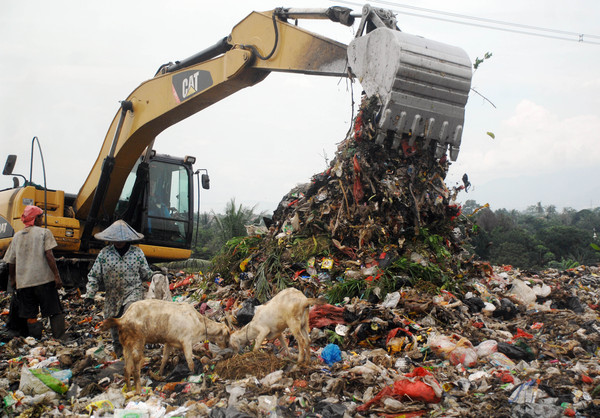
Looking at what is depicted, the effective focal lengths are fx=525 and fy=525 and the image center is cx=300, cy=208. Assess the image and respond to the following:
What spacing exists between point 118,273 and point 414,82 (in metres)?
3.51

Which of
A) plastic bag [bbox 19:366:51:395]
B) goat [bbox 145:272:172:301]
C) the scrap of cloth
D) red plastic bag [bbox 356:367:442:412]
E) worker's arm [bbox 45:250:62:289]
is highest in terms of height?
the scrap of cloth

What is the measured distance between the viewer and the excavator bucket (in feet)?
15.9

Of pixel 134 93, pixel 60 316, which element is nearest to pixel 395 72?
pixel 134 93

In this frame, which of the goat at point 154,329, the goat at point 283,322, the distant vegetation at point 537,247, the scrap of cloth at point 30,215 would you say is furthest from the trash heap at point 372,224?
the distant vegetation at point 537,247

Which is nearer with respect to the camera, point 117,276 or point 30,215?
point 117,276

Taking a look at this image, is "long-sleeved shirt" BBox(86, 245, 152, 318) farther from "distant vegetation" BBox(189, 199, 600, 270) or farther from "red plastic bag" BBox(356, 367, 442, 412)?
"distant vegetation" BBox(189, 199, 600, 270)

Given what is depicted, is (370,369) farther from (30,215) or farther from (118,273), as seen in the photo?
(30,215)

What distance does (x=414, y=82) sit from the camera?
4.89m

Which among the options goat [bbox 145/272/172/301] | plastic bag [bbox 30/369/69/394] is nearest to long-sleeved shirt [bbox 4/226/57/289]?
goat [bbox 145/272/172/301]

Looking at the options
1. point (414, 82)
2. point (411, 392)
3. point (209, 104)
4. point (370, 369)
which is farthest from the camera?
point (209, 104)

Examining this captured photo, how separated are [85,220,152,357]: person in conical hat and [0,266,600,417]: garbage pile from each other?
1.91ft

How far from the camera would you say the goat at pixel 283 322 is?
4707 mm

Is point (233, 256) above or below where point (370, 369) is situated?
above

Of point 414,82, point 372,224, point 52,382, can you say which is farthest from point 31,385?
point 414,82
